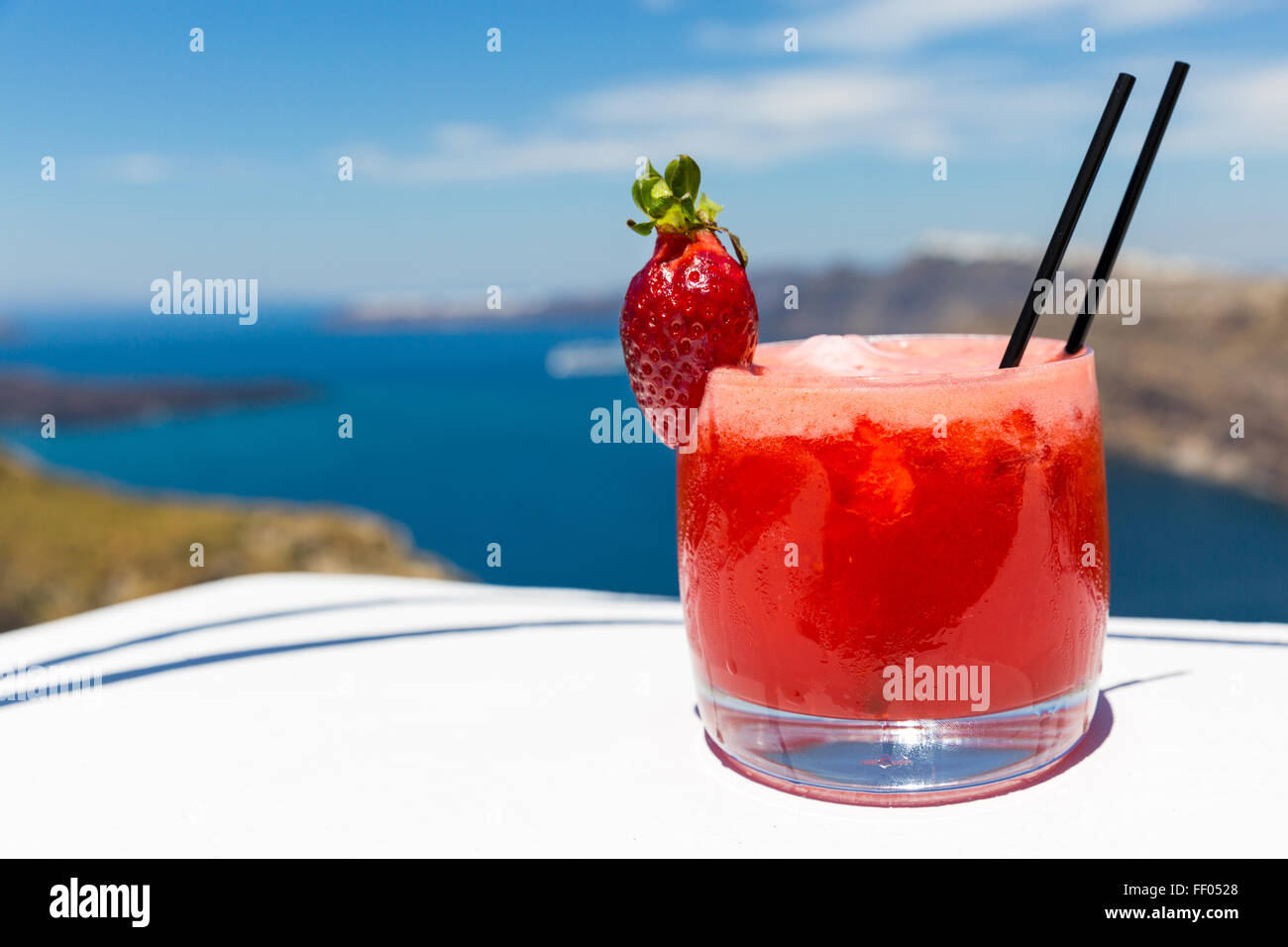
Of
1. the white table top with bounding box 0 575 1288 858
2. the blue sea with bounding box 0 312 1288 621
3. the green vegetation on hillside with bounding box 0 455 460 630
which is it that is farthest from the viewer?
the blue sea with bounding box 0 312 1288 621

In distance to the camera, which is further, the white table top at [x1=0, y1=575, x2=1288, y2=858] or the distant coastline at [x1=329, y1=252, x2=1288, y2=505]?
the distant coastline at [x1=329, y1=252, x2=1288, y2=505]

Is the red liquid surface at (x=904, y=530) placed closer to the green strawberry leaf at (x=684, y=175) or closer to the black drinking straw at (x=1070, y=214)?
the black drinking straw at (x=1070, y=214)

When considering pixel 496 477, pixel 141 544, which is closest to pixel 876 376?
pixel 141 544

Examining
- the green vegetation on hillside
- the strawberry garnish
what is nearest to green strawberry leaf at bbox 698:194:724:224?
the strawberry garnish

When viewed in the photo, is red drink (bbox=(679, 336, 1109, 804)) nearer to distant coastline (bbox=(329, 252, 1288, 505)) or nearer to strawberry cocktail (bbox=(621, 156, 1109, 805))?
strawberry cocktail (bbox=(621, 156, 1109, 805))

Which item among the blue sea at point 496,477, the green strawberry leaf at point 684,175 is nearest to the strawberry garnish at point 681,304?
the green strawberry leaf at point 684,175

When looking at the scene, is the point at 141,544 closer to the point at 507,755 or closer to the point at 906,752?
the point at 507,755

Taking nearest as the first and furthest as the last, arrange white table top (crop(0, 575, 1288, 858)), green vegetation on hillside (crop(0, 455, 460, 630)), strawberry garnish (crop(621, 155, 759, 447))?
1. white table top (crop(0, 575, 1288, 858))
2. strawberry garnish (crop(621, 155, 759, 447))
3. green vegetation on hillside (crop(0, 455, 460, 630))
